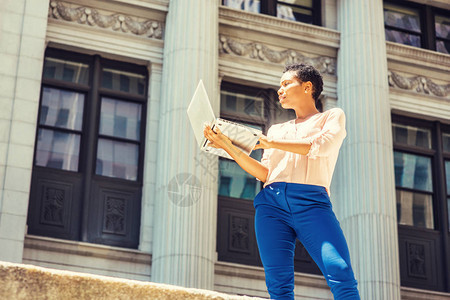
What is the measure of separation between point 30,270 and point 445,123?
15.8 m

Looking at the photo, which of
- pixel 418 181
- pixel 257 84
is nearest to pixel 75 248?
pixel 257 84

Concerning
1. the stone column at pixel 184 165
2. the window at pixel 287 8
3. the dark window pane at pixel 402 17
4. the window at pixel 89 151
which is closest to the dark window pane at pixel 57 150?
the window at pixel 89 151

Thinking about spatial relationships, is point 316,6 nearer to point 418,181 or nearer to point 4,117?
point 418,181

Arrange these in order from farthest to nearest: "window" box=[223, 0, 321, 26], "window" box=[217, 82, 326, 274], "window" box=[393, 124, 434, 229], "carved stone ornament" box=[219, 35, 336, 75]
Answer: "window" box=[223, 0, 321, 26] < "window" box=[393, 124, 434, 229] < "carved stone ornament" box=[219, 35, 336, 75] < "window" box=[217, 82, 326, 274]

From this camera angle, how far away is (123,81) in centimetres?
1670

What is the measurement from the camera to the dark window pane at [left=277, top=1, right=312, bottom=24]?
1867 centimetres

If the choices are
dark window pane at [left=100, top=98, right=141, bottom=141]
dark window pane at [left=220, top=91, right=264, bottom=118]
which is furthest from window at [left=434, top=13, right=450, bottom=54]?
dark window pane at [left=100, top=98, right=141, bottom=141]

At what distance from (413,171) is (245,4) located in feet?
17.2

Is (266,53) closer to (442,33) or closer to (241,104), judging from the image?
(241,104)

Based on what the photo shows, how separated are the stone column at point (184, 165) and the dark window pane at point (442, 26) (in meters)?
6.38

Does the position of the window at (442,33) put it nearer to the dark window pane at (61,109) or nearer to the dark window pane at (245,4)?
the dark window pane at (245,4)

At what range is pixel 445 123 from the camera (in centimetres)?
1906

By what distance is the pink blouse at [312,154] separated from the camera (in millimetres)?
6047

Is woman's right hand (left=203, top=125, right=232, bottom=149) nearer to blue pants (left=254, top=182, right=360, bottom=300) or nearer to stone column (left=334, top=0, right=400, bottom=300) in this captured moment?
blue pants (left=254, top=182, right=360, bottom=300)
